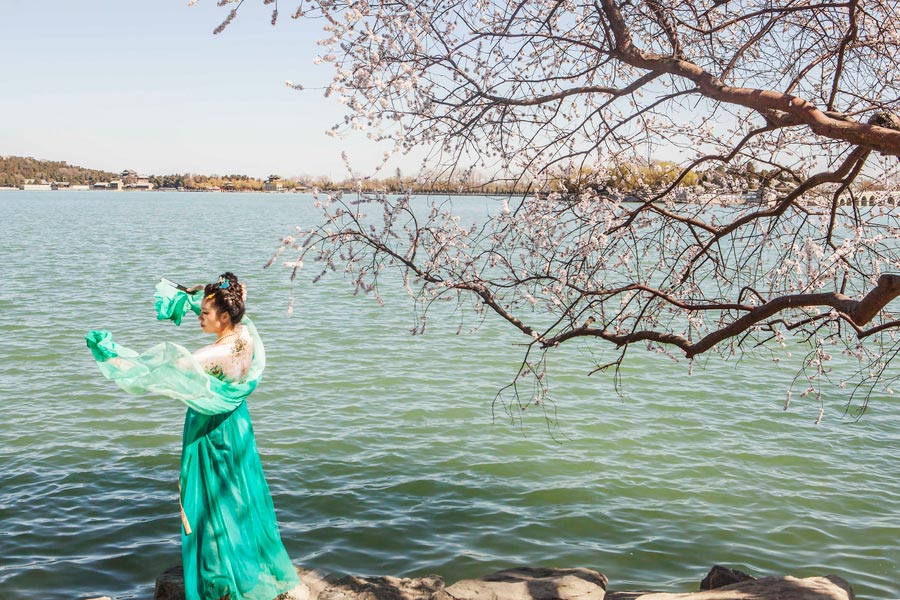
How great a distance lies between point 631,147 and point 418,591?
3672mm

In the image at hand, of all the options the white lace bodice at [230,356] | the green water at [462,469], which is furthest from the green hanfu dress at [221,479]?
the green water at [462,469]

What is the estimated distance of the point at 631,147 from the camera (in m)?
6.68

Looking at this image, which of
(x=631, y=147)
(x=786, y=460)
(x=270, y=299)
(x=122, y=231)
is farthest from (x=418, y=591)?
(x=122, y=231)

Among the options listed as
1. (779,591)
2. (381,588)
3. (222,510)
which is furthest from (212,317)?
(779,591)

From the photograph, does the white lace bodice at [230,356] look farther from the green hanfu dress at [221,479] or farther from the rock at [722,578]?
the rock at [722,578]

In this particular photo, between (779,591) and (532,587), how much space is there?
1.53m

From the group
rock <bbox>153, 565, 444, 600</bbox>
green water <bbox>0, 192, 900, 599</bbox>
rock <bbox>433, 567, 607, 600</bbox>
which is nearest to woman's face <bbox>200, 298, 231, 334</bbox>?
rock <bbox>153, 565, 444, 600</bbox>

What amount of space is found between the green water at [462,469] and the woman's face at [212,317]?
2.51 metres

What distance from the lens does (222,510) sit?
4.79 meters

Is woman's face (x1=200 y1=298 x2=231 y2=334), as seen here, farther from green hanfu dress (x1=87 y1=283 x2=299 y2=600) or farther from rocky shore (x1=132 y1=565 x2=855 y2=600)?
rocky shore (x1=132 y1=565 x2=855 y2=600)

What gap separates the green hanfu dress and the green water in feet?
5.87

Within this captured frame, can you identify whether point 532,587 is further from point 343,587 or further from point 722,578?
point 722,578

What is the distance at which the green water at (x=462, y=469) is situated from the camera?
708cm

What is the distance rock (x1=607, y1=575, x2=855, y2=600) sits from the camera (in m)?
5.09
